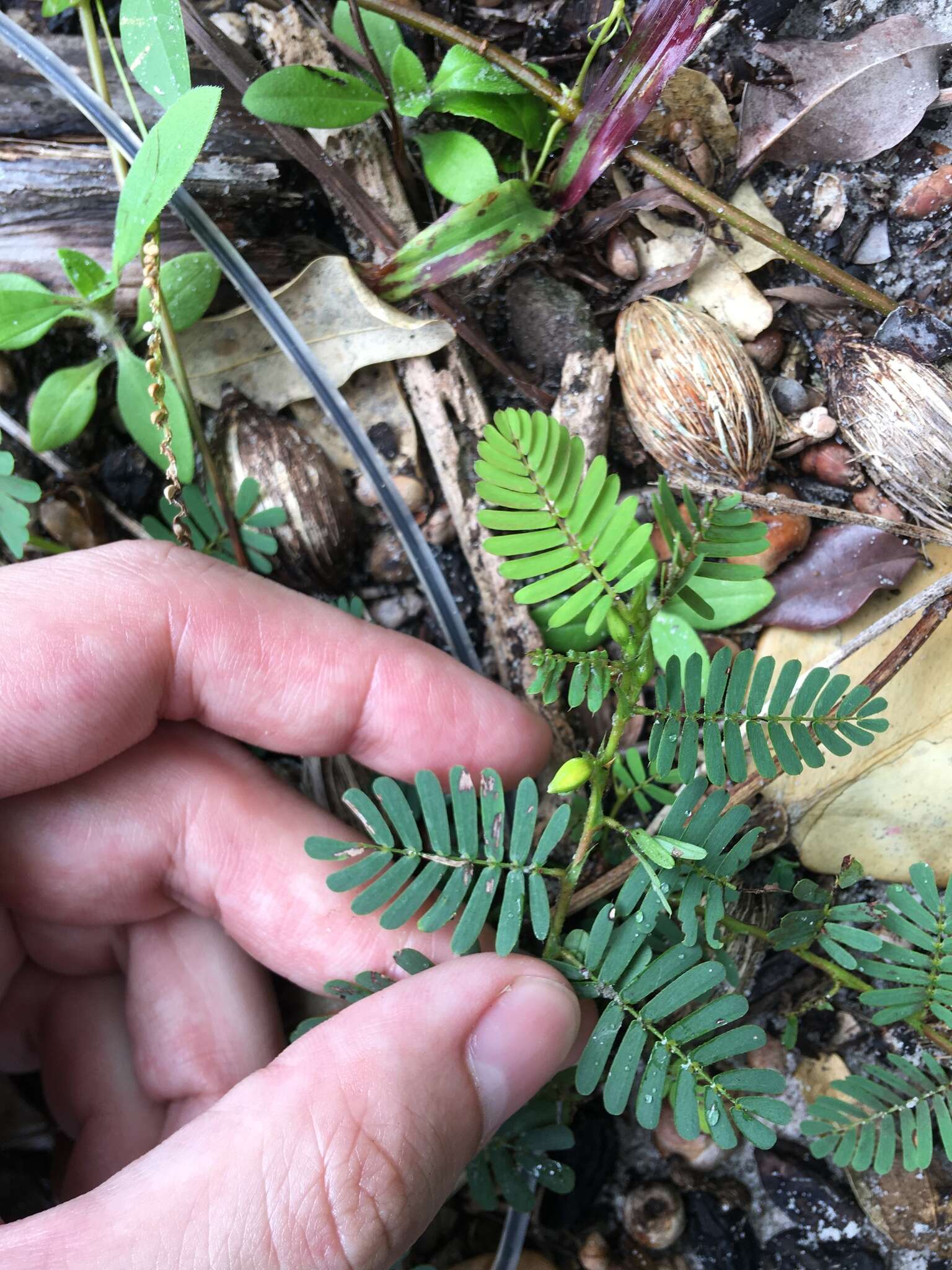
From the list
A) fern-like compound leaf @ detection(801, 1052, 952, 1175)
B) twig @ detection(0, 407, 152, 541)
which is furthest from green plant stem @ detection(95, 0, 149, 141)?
fern-like compound leaf @ detection(801, 1052, 952, 1175)

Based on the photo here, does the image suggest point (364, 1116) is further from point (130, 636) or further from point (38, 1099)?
point (38, 1099)

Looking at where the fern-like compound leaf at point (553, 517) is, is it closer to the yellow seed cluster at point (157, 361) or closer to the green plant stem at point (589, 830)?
the green plant stem at point (589, 830)

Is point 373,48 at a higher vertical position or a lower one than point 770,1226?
higher

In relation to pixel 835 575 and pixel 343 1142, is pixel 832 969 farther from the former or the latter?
pixel 343 1142

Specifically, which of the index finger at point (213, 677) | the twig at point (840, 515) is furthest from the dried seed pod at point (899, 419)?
the index finger at point (213, 677)

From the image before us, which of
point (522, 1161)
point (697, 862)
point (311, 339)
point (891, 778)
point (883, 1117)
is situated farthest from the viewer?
point (311, 339)

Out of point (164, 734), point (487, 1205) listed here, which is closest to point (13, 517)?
point (164, 734)

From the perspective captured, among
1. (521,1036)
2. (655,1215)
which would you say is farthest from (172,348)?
(655,1215)

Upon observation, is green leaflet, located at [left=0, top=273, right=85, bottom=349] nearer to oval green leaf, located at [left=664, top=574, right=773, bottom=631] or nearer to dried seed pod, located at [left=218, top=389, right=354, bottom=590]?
dried seed pod, located at [left=218, top=389, right=354, bottom=590]
